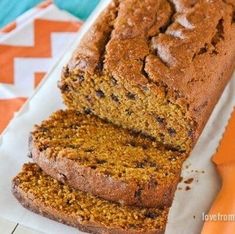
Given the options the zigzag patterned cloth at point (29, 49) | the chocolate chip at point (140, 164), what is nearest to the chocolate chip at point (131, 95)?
the chocolate chip at point (140, 164)

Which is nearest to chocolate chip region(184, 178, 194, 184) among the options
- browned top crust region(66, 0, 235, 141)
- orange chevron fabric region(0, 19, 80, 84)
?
browned top crust region(66, 0, 235, 141)

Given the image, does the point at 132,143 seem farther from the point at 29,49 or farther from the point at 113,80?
the point at 29,49

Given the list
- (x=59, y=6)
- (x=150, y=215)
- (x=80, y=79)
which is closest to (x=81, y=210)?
(x=150, y=215)

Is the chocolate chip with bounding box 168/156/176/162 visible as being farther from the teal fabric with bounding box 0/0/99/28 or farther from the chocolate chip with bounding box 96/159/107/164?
the teal fabric with bounding box 0/0/99/28

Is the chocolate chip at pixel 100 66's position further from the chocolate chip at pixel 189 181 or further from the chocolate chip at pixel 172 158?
the chocolate chip at pixel 189 181

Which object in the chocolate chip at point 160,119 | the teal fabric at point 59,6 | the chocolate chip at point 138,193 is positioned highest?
the teal fabric at point 59,6
